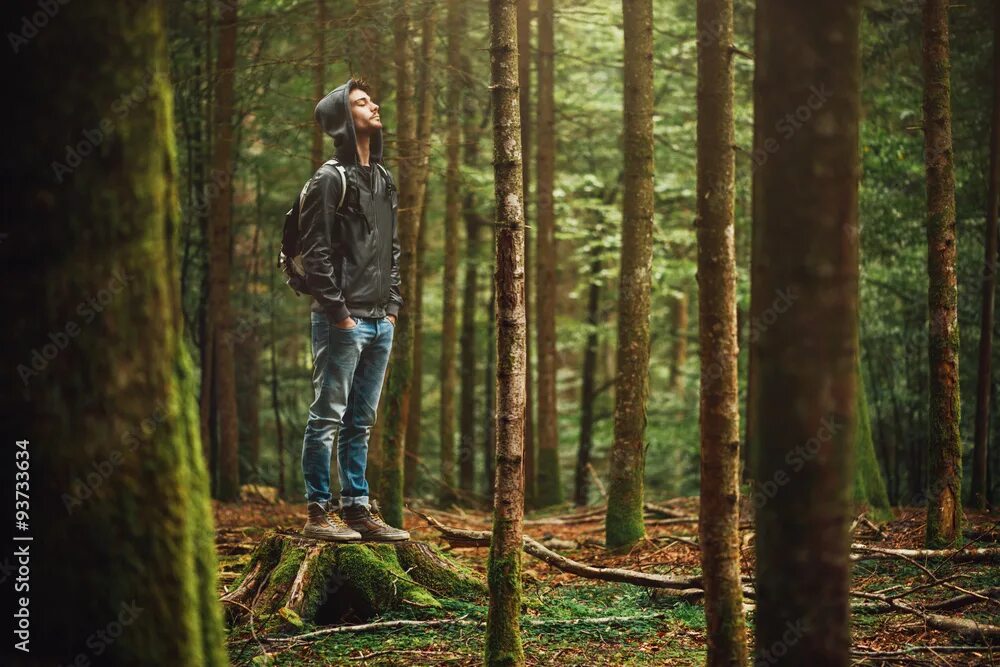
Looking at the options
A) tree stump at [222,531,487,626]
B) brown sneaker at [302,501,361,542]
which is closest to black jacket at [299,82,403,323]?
brown sneaker at [302,501,361,542]

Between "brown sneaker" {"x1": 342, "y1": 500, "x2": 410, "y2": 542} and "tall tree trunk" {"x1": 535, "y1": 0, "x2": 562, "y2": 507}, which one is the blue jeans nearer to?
"brown sneaker" {"x1": 342, "y1": 500, "x2": 410, "y2": 542}

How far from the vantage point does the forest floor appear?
530 cm

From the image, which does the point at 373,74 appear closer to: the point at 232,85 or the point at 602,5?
the point at 232,85

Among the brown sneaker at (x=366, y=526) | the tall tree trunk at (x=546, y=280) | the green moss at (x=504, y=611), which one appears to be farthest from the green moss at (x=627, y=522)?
the tall tree trunk at (x=546, y=280)

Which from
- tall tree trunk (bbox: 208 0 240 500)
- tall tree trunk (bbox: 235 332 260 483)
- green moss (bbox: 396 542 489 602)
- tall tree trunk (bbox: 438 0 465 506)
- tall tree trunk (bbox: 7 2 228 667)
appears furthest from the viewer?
tall tree trunk (bbox: 235 332 260 483)

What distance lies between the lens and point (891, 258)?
14.8 meters

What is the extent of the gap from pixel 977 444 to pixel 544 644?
6916 millimetres

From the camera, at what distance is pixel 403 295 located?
31.6 feet

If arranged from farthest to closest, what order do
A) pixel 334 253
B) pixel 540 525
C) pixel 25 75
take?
pixel 540 525 < pixel 334 253 < pixel 25 75

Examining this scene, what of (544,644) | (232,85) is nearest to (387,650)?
(544,644)

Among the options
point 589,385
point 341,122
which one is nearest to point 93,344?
point 341,122

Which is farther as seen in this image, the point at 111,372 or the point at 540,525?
the point at 540,525

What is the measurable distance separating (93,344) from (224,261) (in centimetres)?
1030

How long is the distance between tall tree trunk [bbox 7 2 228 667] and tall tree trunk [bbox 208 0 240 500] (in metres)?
9.21
